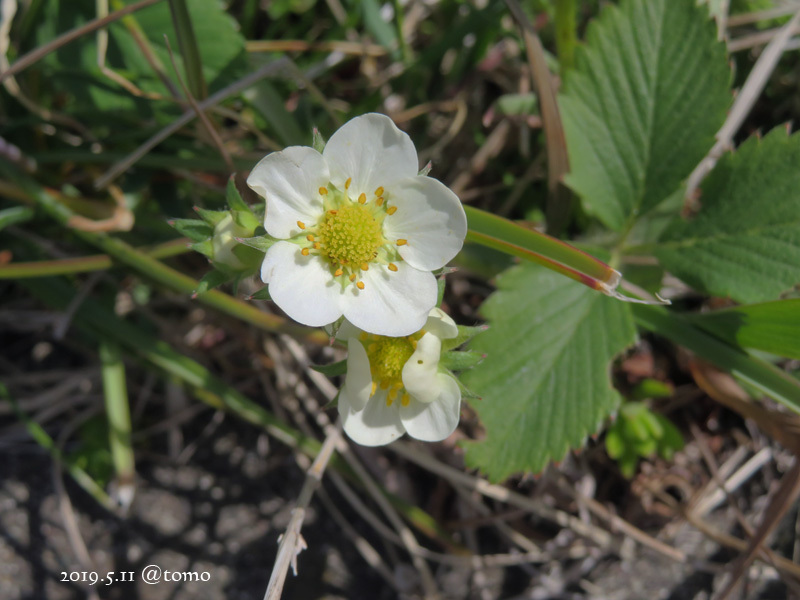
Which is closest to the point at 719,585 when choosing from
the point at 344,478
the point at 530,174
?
the point at 344,478

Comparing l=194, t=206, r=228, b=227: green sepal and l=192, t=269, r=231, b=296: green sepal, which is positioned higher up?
l=194, t=206, r=228, b=227: green sepal

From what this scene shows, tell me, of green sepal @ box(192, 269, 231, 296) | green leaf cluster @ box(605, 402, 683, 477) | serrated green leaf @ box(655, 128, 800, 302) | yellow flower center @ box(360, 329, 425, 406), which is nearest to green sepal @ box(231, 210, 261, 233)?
green sepal @ box(192, 269, 231, 296)

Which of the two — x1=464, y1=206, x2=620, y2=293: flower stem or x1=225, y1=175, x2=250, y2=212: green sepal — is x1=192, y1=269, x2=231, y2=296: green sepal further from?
x1=464, y1=206, x2=620, y2=293: flower stem

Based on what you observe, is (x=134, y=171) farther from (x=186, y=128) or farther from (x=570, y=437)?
(x=570, y=437)

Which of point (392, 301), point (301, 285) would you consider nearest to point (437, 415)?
point (392, 301)

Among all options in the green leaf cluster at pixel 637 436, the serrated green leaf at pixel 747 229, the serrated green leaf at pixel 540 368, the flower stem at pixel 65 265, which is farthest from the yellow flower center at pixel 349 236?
the green leaf cluster at pixel 637 436

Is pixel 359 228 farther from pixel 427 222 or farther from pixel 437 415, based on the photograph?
pixel 437 415
